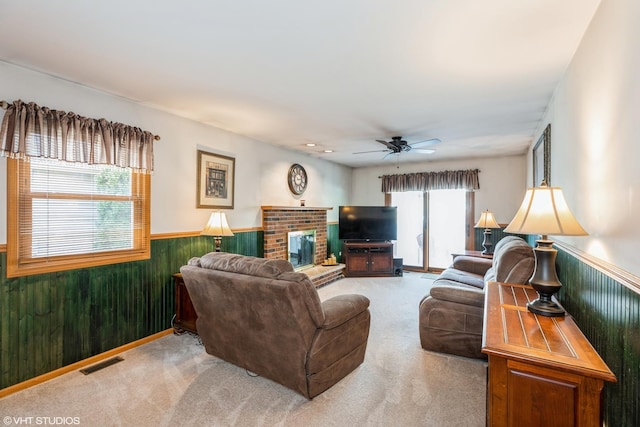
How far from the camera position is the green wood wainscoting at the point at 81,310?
2395 mm

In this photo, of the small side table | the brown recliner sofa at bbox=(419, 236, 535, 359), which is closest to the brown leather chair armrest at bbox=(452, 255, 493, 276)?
the brown recliner sofa at bbox=(419, 236, 535, 359)

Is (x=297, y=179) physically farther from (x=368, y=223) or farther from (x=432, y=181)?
(x=432, y=181)

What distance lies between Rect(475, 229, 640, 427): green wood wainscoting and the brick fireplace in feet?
12.7

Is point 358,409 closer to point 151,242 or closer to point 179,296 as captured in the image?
point 179,296

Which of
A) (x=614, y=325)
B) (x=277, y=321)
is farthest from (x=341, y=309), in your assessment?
(x=614, y=325)

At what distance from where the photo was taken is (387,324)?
375cm

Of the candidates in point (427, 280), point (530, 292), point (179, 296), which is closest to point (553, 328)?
point (530, 292)

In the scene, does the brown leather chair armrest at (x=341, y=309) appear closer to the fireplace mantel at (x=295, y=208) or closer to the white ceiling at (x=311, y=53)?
the white ceiling at (x=311, y=53)

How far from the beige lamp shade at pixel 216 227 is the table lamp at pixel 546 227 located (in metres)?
2.90

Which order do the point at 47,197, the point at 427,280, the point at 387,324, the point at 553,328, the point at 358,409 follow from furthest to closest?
the point at 427,280, the point at 387,324, the point at 47,197, the point at 358,409, the point at 553,328

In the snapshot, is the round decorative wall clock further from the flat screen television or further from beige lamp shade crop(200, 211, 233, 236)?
beige lamp shade crop(200, 211, 233, 236)

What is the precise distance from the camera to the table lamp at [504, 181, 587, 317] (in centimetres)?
159

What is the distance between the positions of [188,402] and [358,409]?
1206 millimetres

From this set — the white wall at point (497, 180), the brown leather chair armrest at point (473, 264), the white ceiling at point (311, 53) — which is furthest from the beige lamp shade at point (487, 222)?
the white ceiling at point (311, 53)
